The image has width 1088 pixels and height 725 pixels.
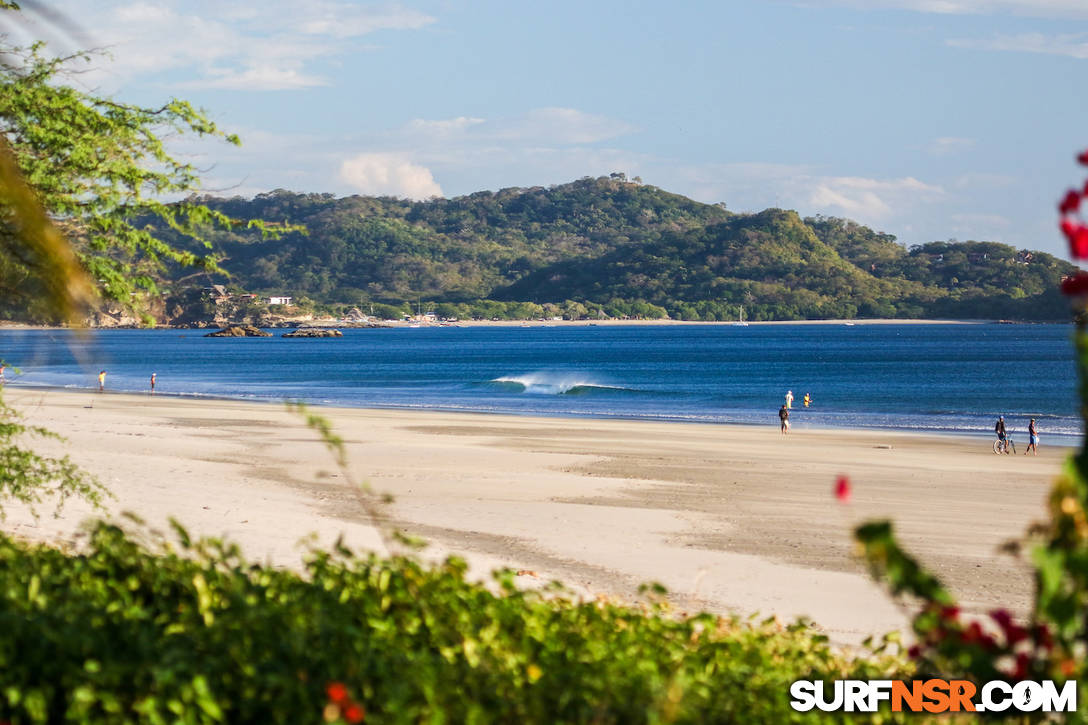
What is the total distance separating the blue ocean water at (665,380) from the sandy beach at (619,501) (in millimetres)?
3460

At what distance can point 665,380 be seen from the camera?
8162 centimetres

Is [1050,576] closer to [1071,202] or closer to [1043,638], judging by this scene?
[1043,638]

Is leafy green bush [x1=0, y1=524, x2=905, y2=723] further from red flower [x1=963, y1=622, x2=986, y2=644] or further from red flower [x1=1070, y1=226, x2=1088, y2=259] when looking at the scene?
red flower [x1=1070, y1=226, x2=1088, y2=259]

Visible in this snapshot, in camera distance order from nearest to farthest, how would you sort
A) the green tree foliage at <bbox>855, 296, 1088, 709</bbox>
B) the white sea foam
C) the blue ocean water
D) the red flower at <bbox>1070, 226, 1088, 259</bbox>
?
the green tree foliage at <bbox>855, 296, 1088, 709</bbox> → the red flower at <bbox>1070, 226, 1088, 259</bbox> → the blue ocean water → the white sea foam

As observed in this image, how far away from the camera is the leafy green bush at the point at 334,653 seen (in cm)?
355

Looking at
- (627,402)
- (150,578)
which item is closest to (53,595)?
(150,578)

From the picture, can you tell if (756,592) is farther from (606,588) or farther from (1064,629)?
(1064,629)

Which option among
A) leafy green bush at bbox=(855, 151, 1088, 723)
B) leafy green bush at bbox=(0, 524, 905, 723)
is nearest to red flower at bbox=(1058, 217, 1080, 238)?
leafy green bush at bbox=(855, 151, 1088, 723)

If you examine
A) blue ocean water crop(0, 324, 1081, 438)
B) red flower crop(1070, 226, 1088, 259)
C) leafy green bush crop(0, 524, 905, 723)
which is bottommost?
blue ocean water crop(0, 324, 1081, 438)

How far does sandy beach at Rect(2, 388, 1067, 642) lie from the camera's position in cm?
1162

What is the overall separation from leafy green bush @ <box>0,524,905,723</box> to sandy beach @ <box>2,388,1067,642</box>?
1.91 feet

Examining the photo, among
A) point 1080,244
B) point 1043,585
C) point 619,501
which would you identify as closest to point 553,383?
point 619,501

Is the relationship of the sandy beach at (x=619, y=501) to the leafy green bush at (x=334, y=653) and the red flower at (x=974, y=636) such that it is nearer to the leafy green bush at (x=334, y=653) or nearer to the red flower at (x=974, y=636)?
the leafy green bush at (x=334, y=653)

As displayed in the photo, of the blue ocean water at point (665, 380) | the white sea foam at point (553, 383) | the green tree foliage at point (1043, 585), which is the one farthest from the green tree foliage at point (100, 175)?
the white sea foam at point (553, 383)
